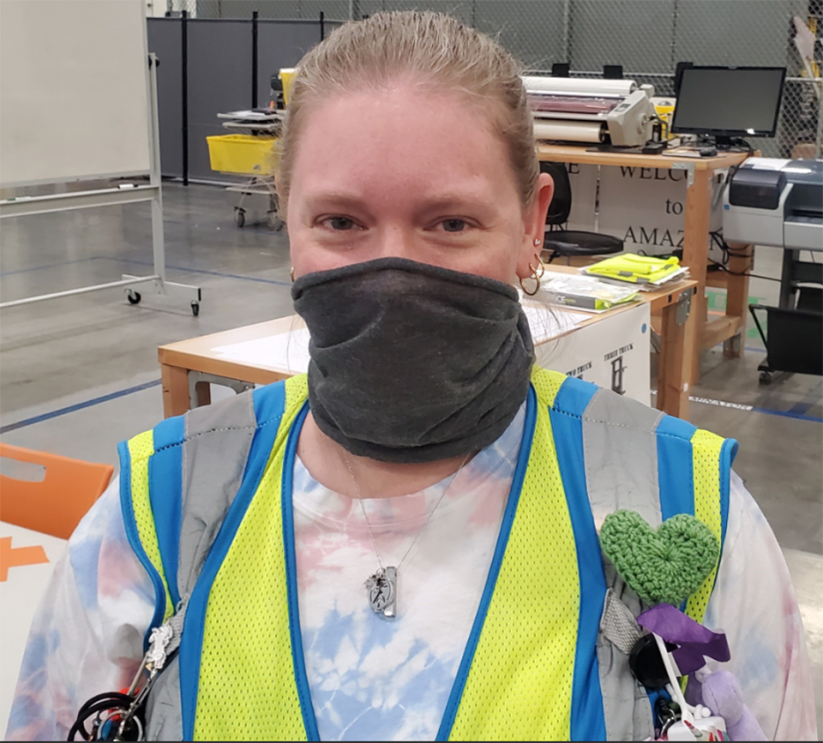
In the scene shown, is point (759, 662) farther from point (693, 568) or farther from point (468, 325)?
point (468, 325)

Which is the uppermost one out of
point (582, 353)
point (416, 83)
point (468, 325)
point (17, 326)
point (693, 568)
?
point (416, 83)

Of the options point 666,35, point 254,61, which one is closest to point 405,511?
point 254,61

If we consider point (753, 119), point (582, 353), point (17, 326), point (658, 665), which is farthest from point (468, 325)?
point (17, 326)

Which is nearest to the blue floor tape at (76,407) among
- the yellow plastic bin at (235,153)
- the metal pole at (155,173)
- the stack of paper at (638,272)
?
the metal pole at (155,173)

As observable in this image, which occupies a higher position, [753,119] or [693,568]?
[753,119]

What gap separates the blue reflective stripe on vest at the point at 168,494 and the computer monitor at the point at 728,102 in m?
4.21

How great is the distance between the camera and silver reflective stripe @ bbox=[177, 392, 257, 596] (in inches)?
35.7

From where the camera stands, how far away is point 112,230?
8344 mm

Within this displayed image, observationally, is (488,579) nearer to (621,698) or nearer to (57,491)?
(621,698)

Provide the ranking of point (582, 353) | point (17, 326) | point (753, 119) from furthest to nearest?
point (17, 326)
point (753, 119)
point (582, 353)

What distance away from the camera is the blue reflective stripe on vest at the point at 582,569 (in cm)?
83

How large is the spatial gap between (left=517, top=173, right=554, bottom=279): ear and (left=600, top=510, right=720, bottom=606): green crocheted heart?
31cm

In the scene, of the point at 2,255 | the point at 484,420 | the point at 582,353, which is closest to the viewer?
the point at 484,420

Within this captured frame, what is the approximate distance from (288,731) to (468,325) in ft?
1.34
